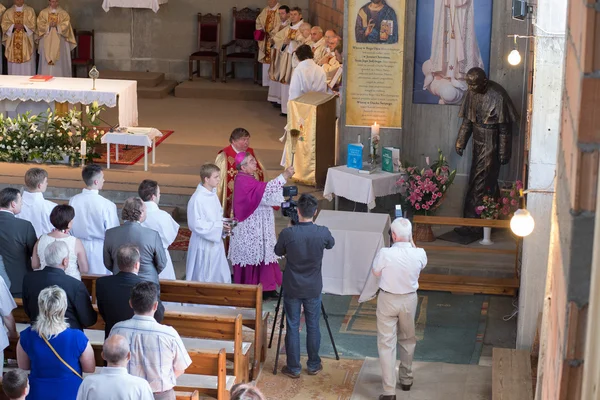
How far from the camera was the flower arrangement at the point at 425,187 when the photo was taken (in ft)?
35.3

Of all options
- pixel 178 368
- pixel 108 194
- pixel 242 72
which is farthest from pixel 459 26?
pixel 242 72

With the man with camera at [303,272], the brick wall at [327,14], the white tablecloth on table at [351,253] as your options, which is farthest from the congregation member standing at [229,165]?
the brick wall at [327,14]

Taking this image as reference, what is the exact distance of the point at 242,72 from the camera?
18781mm

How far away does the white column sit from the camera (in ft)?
26.1

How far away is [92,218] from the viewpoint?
8.44 m

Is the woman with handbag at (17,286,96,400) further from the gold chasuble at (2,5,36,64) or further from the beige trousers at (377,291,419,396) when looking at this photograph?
the gold chasuble at (2,5,36,64)

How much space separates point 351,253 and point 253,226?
3.50 feet

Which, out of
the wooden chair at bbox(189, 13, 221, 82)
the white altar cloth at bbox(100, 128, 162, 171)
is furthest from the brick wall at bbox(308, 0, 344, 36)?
the white altar cloth at bbox(100, 128, 162, 171)

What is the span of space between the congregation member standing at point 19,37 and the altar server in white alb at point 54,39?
0.50 feet

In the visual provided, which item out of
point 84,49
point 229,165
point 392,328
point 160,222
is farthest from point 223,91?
point 392,328

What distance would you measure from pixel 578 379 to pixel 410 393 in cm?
542

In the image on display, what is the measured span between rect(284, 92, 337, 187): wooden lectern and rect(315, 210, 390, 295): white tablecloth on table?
2053 millimetres

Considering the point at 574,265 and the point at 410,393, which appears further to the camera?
the point at 410,393

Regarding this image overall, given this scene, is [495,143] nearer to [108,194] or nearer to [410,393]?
[410,393]
